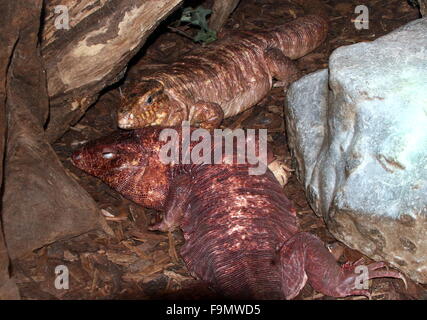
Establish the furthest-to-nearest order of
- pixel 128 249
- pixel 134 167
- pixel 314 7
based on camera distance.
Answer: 1. pixel 314 7
2. pixel 134 167
3. pixel 128 249

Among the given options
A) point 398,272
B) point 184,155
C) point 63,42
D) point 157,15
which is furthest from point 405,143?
point 63,42

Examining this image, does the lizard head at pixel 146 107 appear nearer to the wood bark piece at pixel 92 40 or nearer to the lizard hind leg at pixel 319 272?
the wood bark piece at pixel 92 40

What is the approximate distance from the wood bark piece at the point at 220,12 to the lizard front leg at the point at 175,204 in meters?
2.67

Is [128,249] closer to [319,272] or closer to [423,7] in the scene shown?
[319,272]

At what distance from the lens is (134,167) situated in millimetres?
5953

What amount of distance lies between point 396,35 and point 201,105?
6.80 feet

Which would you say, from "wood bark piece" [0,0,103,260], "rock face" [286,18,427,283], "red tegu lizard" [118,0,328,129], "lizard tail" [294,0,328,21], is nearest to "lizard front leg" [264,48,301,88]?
"red tegu lizard" [118,0,328,129]

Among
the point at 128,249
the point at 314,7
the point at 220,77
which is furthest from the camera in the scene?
the point at 314,7

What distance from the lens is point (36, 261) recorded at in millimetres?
5230

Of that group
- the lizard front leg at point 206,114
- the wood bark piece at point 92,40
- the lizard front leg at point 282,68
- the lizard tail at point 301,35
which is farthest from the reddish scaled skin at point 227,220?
the lizard tail at point 301,35

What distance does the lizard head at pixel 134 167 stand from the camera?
593cm

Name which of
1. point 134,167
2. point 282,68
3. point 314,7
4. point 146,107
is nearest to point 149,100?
point 146,107

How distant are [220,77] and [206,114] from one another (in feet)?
1.62

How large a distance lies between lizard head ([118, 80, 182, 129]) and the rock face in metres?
1.72
